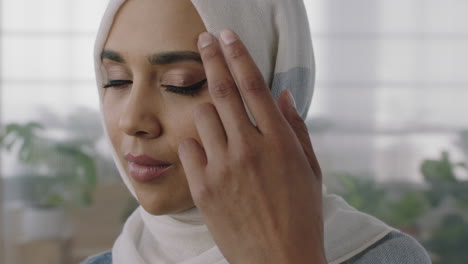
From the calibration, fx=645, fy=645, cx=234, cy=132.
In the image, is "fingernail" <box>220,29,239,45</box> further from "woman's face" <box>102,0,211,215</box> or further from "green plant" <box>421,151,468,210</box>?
"green plant" <box>421,151,468,210</box>

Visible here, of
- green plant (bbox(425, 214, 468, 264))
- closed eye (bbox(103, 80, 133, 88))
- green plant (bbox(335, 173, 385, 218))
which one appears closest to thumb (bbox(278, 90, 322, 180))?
closed eye (bbox(103, 80, 133, 88))

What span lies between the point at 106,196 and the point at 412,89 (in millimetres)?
1581

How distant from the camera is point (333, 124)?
307 centimetres

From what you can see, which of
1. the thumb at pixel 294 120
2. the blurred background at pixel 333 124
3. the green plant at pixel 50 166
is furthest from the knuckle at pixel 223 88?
the green plant at pixel 50 166

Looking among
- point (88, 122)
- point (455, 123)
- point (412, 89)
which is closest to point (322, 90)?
point (412, 89)

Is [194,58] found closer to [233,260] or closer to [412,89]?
[233,260]

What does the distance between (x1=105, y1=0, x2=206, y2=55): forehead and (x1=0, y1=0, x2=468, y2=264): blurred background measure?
7.09ft

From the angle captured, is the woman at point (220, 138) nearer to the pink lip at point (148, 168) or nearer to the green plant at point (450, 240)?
the pink lip at point (148, 168)

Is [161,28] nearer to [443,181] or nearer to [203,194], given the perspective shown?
[203,194]

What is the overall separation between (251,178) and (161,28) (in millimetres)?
281

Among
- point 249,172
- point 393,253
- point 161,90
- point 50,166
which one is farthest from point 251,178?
point 50,166

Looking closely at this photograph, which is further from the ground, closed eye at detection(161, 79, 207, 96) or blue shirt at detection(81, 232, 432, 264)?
closed eye at detection(161, 79, 207, 96)

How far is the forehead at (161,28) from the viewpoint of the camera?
0.85 m

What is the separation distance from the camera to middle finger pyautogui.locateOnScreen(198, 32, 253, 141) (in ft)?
2.25
